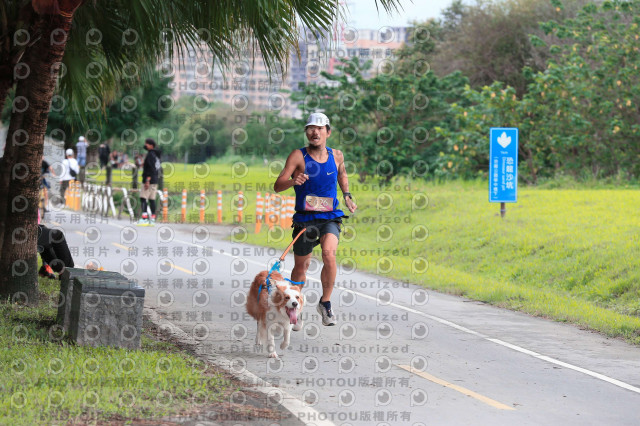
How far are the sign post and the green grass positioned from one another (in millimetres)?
13449

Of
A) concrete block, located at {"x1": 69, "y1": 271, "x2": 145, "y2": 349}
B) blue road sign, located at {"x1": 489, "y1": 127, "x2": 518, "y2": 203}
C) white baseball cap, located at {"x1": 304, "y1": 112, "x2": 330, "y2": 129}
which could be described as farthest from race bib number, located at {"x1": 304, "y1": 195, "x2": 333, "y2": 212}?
blue road sign, located at {"x1": 489, "y1": 127, "x2": 518, "y2": 203}

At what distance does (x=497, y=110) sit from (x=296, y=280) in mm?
22210

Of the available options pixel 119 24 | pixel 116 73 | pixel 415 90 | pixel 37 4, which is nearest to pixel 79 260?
pixel 116 73

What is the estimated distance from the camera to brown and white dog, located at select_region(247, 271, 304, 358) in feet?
28.6

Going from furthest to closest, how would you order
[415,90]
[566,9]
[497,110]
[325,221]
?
[566,9], [415,90], [497,110], [325,221]

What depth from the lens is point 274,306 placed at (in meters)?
8.85

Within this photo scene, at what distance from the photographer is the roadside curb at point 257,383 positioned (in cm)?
692

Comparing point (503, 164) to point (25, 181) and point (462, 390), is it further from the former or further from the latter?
point (462, 390)

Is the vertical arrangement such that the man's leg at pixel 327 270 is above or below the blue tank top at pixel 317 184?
below

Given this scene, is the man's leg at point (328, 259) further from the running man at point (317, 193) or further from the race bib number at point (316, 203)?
the race bib number at point (316, 203)

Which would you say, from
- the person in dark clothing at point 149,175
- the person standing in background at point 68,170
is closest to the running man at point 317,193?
the person in dark clothing at point 149,175

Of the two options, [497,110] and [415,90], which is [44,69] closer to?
[497,110]

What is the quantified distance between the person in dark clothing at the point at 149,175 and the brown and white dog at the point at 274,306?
16.4 metres

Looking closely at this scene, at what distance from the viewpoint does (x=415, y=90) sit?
119 ft
